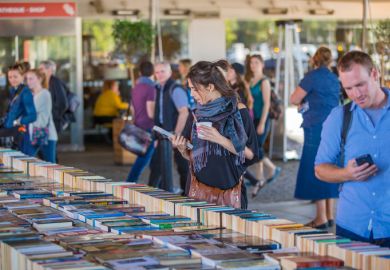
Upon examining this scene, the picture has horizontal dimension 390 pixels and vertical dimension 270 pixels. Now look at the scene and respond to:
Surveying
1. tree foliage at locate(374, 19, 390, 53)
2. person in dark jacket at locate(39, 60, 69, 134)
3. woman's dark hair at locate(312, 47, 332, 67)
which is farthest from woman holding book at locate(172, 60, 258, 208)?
tree foliage at locate(374, 19, 390, 53)

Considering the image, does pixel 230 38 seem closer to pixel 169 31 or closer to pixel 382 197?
pixel 169 31

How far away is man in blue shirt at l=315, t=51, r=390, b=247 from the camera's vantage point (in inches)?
190

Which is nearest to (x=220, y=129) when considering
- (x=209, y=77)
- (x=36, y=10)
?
(x=209, y=77)

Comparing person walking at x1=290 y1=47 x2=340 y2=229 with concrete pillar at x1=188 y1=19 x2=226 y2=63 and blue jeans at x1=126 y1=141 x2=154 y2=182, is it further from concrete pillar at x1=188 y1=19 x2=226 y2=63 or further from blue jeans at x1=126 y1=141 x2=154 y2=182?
concrete pillar at x1=188 y1=19 x2=226 y2=63

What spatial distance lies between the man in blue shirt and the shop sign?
45.4 feet

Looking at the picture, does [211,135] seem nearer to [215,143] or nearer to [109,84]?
[215,143]

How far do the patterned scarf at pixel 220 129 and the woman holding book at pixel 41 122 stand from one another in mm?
5756

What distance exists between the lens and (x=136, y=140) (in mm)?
12094

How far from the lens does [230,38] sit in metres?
26.0

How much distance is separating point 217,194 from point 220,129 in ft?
Answer: 1.39

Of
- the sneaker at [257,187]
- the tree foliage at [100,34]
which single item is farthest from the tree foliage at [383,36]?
the tree foliage at [100,34]

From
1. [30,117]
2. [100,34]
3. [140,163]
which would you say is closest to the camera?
[30,117]

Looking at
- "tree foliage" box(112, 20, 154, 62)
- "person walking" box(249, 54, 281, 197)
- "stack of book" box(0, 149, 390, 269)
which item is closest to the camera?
"stack of book" box(0, 149, 390, 269)

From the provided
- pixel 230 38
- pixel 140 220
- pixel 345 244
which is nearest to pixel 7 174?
pixel 140 220
